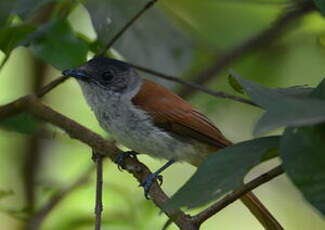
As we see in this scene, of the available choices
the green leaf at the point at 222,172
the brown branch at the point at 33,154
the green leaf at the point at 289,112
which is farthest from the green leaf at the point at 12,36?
the green leaf at the point at 289,112

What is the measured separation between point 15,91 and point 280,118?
3.87 metres

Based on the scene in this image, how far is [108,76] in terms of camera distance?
406cm

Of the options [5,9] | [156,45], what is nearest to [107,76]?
[156,45]

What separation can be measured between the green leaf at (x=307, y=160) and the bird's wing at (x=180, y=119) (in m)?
2.04

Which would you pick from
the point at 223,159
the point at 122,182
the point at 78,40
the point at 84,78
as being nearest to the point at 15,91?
the point at 122,182

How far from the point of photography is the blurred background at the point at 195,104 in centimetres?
445

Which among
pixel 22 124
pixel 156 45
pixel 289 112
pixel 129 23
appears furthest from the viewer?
pixel 156 45

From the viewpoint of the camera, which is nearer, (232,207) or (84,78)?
(84,78)

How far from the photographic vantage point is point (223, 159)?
172 cm

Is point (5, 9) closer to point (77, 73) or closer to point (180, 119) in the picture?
point (77, 73)

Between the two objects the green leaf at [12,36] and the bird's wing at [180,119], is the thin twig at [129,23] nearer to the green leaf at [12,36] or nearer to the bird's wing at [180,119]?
the green leaf at [12,36]

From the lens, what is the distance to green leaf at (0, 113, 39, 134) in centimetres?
346

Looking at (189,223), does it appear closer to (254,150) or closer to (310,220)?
(254,150)

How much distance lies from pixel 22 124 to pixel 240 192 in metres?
1.70
